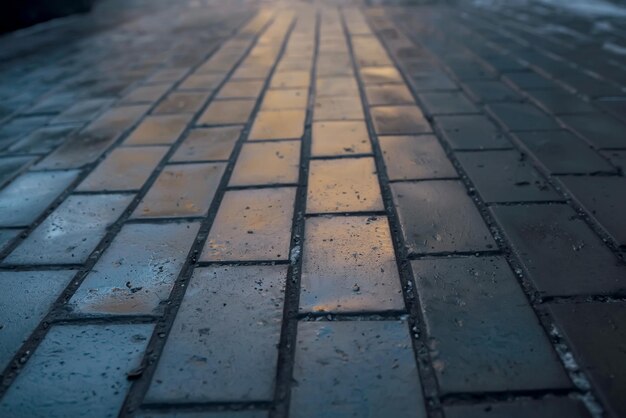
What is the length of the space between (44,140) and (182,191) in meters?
1.35

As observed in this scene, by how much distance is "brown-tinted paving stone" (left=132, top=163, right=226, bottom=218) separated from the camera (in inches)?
83.4

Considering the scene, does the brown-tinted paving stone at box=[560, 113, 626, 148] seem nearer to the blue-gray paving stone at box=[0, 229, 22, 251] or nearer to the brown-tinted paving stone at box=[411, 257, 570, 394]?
the brown-tinted paving stone at box=[411, 257, 570, 394]

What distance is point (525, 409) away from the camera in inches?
45.8

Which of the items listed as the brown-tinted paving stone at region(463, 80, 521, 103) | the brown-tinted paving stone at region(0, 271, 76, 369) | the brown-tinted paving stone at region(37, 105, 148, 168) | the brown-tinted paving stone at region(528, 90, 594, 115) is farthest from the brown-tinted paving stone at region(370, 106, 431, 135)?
the brown-tinted paving stone at region(0, 271, 76, 369)

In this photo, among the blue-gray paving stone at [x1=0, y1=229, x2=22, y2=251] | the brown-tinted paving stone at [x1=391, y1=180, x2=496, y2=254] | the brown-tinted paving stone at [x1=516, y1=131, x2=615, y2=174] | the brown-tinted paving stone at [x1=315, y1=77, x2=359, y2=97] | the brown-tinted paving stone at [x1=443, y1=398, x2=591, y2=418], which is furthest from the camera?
the brown-tinted paving stone at [x1=315, y1=77, x2=359, y2=97]

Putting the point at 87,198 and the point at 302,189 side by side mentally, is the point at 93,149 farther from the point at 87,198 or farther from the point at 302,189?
the point at 302,189

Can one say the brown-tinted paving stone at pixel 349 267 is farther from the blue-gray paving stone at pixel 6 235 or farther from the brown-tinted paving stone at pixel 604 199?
the blue-gray paving stone at pixel 6 235

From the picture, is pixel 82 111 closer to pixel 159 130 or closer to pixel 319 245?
pixel 159 130

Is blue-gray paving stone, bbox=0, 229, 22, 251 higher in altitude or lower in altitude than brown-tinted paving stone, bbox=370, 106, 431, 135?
lower

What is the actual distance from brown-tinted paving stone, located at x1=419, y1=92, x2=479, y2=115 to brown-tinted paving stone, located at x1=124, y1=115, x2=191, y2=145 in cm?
171

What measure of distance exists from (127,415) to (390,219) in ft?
4.06

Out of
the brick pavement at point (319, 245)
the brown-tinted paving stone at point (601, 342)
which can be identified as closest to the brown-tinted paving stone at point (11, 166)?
the brick pavement at point (319, 245)

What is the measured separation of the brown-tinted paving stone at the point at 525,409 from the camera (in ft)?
3.76

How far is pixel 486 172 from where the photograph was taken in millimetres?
2330
